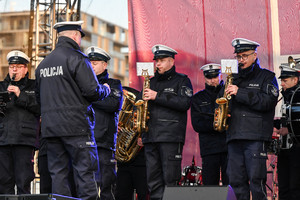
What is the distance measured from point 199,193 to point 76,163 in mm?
1356

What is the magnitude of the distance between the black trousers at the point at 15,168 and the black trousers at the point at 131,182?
4.56 feet

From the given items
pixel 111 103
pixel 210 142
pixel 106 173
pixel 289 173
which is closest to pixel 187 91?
pixel 210 142

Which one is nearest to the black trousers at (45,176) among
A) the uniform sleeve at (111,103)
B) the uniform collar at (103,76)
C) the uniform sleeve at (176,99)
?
the uniform sleeve at (111,103)

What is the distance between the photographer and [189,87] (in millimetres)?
7836

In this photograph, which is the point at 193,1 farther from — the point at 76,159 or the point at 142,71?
the point at 76,159

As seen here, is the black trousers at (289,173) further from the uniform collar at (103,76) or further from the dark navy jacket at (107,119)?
the uniform collar at (103,76)

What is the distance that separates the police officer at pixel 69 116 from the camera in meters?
6.04

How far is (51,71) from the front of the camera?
6258 mm

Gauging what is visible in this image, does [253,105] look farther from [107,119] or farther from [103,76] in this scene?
[103,76]

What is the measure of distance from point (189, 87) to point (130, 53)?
252 cm

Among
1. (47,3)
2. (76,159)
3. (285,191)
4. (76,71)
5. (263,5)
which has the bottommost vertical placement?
(285,191)

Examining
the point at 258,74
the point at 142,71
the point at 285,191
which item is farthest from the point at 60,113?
the point at 285,191

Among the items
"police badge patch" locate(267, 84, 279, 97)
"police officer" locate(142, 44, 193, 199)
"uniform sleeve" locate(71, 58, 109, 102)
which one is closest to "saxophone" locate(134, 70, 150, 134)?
"police officer" locate(142, 44, 193, 199)

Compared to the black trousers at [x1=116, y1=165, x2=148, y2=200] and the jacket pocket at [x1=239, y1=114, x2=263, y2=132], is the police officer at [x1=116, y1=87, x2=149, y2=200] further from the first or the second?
the jacket pocket at [x1=239, y1=114, x2=263, y2=132]
